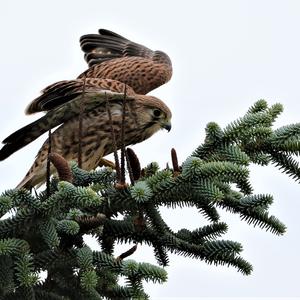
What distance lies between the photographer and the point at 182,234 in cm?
397

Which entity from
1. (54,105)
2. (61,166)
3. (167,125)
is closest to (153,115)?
(167,125)

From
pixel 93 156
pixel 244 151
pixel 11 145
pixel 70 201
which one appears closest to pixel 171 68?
pixel 93 156

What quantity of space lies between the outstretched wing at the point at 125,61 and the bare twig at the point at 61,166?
425 centimetres

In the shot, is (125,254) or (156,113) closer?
(125,254)

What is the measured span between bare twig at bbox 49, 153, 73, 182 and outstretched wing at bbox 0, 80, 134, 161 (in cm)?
264

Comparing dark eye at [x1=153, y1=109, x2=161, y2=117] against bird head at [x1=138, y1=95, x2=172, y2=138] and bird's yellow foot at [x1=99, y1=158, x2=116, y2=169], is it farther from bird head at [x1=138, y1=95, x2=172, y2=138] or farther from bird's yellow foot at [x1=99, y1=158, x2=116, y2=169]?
bird's yellow foot at [x1=99, y1=158, x2=116, y2=169]

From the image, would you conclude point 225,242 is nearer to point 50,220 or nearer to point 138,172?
point 138,172

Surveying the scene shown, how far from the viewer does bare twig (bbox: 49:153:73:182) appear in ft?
11.8

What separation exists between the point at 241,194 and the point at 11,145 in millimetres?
2703

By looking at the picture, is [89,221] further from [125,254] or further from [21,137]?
[21,137]

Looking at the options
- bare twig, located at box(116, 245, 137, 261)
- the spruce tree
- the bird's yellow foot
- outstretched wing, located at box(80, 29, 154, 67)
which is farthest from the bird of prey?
bare twig, located at box(116, 245, 137, 261)

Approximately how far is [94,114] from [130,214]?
123 inches

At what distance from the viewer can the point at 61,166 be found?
3592mm

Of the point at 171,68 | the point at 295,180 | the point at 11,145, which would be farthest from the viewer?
the point at 171,68
